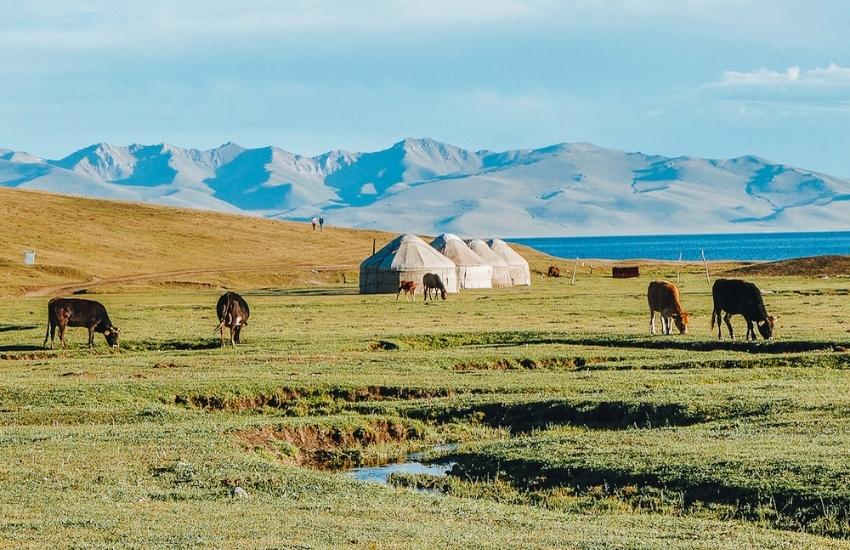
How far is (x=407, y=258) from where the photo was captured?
78.6m

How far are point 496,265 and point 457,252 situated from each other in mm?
5228

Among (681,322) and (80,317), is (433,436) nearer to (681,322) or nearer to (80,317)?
(80,317)

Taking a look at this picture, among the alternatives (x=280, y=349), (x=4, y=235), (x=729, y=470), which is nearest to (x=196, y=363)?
(x=280, y=349)

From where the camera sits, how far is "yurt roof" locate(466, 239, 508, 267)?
295 feet

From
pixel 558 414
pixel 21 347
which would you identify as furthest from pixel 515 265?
pixel 558 414

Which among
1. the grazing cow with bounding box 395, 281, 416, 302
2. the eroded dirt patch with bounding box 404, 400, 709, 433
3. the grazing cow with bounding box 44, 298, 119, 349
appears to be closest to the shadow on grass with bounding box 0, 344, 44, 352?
the grazing cow with bounding box 44, 298, 119, 349

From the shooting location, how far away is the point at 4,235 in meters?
106

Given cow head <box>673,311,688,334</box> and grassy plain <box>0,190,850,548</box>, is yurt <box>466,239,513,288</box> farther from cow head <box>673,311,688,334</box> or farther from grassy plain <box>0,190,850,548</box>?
cow head <box>673,311,688,334</box>

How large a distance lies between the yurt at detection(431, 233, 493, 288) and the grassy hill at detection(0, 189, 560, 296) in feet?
44.4

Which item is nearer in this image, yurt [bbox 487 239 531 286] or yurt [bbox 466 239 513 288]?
yurt [bbox 466 239 513 288]

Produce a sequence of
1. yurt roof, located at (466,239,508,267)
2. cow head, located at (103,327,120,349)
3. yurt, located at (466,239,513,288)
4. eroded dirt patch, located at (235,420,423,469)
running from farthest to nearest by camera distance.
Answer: yurt roof, located at (466,239,508,267)
yurt, located at (466,239,513,288)
cow head, located at (103,327,120,349)
eroded dirt patch, located at (235,420,423,469)

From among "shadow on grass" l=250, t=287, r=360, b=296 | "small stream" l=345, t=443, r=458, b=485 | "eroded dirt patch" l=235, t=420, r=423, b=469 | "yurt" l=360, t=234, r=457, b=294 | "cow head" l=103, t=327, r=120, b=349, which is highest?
"yurt" l=360, t=234, r=457, b=294

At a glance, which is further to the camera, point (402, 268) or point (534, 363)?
point (402, 268)

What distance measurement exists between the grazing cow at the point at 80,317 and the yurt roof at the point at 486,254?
164 ft
